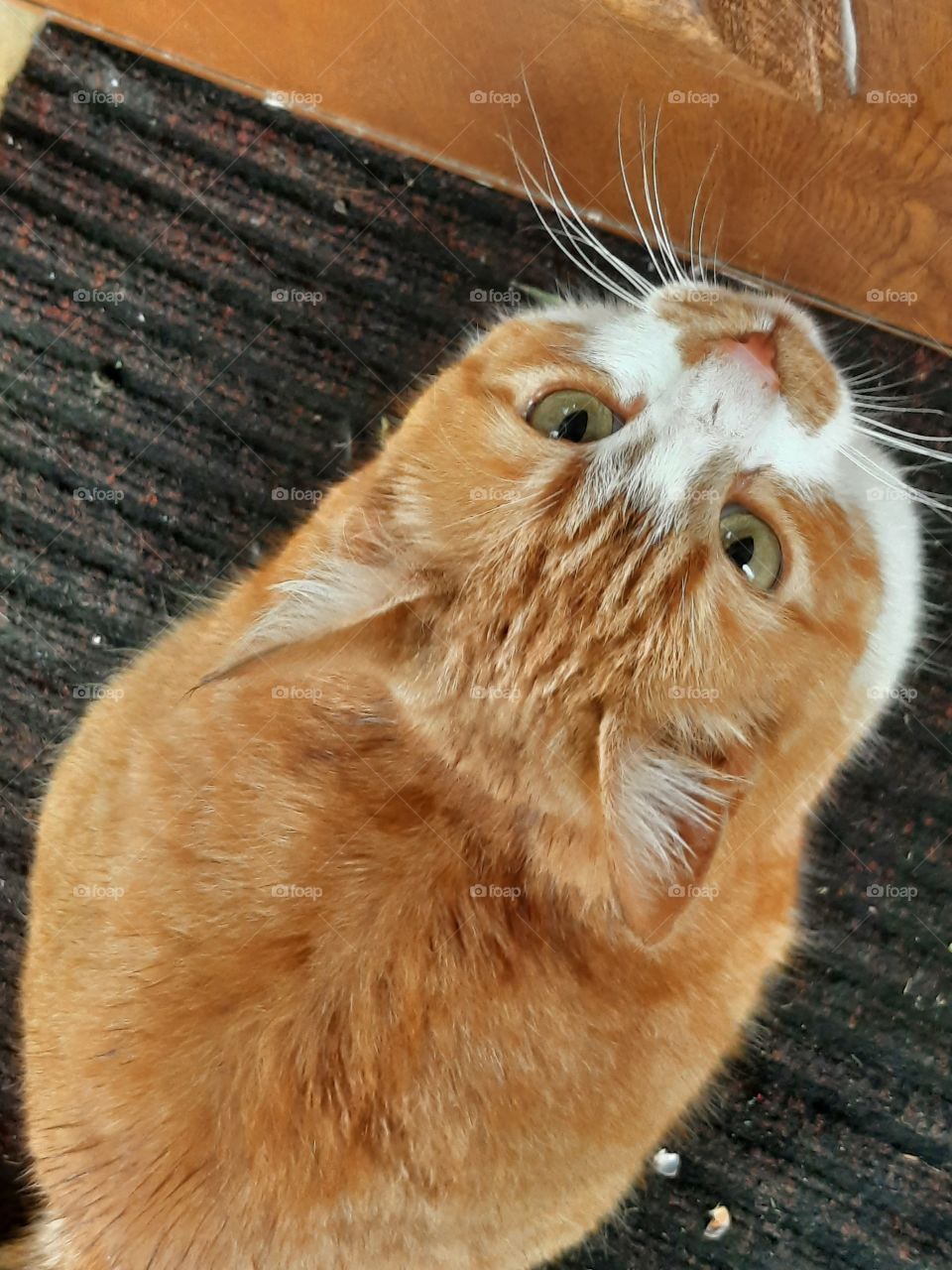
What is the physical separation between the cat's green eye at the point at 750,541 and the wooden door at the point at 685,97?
69 centimetres

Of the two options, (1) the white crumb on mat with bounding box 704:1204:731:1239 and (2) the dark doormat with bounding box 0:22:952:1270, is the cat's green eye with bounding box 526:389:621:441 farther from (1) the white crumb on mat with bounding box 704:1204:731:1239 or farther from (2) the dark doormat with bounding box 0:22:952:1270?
(1) the white crumb on mat with bounding box 704:1204:731:1239

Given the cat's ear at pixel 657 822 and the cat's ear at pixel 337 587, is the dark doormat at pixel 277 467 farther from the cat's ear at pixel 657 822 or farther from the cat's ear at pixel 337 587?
the cat's ear at pixel 657 822

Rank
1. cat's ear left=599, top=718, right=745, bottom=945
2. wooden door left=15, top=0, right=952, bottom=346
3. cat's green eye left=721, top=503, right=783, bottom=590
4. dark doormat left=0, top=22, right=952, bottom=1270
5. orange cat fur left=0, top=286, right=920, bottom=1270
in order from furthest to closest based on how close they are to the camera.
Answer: dark doormat left=0, top=22, right=952, bottom=1270 < wooden door left=15, top=0, right=952, bottom=346 < cat's green eye left=721, top=503, right=783, bottom=590 < orange cat fur left=0, top=286, right=920, bottom=1270 < cat's ear left=599, top=718, right=745, bottom=945

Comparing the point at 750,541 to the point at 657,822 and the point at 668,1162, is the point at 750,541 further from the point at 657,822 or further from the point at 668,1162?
the point at 668,1162

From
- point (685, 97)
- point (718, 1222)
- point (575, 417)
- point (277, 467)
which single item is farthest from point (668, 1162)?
point (685, 97)

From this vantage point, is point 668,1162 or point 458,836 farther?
point 668,1162

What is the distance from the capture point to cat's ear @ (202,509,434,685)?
1143 millimetres

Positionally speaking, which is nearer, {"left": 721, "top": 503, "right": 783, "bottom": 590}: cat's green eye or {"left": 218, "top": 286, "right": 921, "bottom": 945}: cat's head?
{"left": 218, "top": 286, "right": 921, "bottom": 945}: cat's head

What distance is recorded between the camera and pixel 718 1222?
1863 mm

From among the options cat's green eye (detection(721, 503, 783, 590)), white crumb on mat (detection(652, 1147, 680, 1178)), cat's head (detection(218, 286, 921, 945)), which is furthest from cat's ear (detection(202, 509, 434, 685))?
white crumb on mat (detection(652, 1147, 680, 1178))

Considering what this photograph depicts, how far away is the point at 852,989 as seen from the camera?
1843 millimetres

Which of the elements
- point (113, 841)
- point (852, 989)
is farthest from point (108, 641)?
point (852, 989)

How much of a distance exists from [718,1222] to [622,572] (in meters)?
1.54

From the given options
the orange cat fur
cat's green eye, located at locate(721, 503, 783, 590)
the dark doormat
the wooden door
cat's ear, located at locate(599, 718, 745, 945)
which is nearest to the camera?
cat's ear, located at locate(599, 718, 745, 945)
